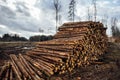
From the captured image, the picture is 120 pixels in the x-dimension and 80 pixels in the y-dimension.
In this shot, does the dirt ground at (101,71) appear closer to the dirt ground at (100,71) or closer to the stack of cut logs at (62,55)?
the dirt ground at (100,71)

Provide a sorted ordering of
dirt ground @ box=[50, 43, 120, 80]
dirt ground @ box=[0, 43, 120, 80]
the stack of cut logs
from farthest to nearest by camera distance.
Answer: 1. dirt ground @ box=[50, 43, 120, 80]
2. dirt ground @ box=[0, 43, 120, 80]
3. the stack of cut logs

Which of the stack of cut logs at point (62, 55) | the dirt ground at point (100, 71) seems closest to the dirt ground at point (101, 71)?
the dirt ground at point (100, 71)

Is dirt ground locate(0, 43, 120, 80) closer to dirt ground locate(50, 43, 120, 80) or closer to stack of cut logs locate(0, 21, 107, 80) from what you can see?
dirt ground locate(50, 43, 120, 80)

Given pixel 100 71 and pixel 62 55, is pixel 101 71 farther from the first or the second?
pixel 62 55

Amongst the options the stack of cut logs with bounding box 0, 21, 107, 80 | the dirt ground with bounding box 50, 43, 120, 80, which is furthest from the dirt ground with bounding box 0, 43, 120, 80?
the stack of cut logs with bounding box 0, 21, 107, 80

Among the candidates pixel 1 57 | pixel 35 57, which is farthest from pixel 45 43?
pixel 1 57

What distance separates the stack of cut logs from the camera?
1535cm

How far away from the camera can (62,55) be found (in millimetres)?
15969

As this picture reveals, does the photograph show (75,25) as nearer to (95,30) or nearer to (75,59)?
(95,30)

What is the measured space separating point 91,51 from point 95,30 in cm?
205

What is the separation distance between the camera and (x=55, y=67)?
15.2 meters

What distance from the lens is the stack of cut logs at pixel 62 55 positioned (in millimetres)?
15345

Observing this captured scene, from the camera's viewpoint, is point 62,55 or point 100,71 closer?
point 62,55

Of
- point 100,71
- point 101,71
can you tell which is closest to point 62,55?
point 100,71
